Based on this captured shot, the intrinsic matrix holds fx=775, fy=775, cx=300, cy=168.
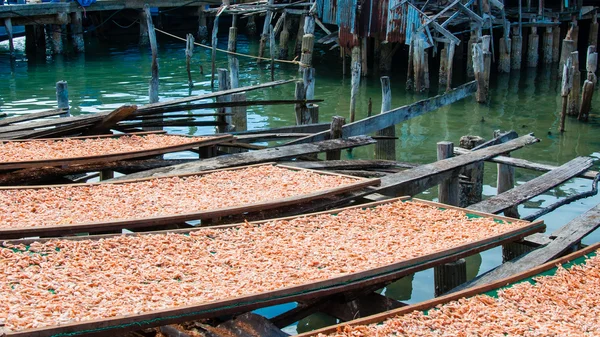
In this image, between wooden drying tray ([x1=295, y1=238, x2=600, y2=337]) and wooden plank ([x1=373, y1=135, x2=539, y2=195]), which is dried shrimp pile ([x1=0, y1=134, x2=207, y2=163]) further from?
wooden drying tray ([x1=295, y1=238, x2=600, y2=337])

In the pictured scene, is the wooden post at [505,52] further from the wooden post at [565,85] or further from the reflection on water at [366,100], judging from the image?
the wooden post at [565,85]

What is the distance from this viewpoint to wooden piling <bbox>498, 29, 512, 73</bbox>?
23281 millimetres

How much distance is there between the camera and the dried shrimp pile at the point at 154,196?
23.5 feet

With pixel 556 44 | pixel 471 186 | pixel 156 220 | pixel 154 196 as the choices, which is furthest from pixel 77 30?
pixel 156 220

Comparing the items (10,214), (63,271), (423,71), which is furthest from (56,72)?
(63,271)

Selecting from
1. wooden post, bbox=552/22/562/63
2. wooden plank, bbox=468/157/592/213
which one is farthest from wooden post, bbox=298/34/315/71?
wooden post, bbox=552/22/562/63

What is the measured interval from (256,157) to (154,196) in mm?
1854

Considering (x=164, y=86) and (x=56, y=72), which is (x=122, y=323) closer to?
(x=164, y=86)

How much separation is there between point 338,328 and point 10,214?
11.8 feet

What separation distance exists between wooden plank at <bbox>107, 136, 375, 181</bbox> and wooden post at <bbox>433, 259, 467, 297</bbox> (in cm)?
273

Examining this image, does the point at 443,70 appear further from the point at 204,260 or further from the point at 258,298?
the point at 258,298

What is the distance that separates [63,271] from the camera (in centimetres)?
A: 577

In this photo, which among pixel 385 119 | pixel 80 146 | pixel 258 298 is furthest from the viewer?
pixel 385 119

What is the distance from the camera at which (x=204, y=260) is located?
6117 millimetres
